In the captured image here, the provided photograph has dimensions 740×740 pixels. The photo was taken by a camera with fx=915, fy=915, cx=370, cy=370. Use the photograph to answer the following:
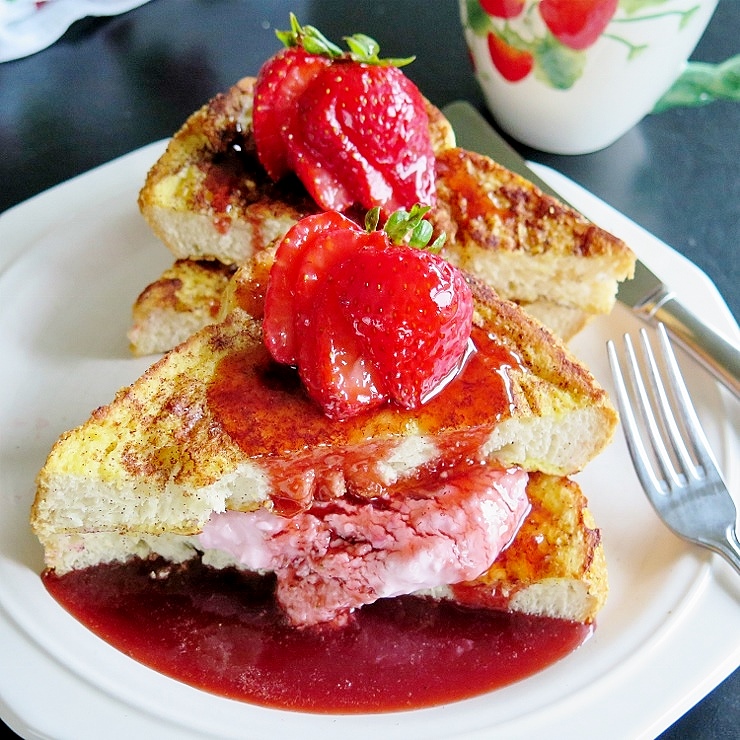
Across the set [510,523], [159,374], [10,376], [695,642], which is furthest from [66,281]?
[695,642]

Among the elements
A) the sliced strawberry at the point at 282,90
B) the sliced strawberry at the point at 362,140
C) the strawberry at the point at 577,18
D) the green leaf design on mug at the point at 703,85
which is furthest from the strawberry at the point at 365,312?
the green leaf design on mug at the point at 703,85

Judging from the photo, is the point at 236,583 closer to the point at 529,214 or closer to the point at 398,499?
the point at 398,499

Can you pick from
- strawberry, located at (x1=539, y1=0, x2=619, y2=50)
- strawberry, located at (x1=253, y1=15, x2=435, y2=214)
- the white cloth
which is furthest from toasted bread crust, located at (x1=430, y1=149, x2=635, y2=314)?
the white cloth

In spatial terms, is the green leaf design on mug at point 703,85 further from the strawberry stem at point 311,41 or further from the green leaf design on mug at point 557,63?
the strawberry stem at point 311,41

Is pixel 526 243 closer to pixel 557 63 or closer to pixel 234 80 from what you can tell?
pixel 557 63

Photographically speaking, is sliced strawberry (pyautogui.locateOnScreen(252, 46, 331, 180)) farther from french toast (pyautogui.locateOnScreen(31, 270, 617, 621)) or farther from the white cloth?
the white cloth

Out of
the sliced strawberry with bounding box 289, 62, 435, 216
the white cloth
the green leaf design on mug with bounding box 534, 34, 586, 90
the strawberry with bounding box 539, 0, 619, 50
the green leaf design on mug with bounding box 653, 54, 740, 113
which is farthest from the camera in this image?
the white cloth

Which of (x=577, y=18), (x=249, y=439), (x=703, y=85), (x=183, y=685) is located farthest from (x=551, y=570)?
(x=703, y=85)
